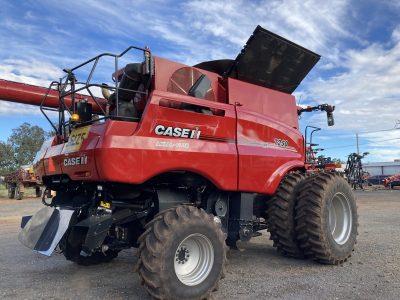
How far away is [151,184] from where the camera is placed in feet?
18.0

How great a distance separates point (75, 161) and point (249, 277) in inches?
110

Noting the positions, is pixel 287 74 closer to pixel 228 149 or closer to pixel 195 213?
pixel 228 149

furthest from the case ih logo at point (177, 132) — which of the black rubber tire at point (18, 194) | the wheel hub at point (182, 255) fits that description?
the black rubber tire at point (18, 194)

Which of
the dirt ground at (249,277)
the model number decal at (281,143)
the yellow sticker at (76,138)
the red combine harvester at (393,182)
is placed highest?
the red combine harvester at (393,182)

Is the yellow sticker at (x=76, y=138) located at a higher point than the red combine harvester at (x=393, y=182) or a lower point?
lower

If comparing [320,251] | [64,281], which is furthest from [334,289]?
[64,281]

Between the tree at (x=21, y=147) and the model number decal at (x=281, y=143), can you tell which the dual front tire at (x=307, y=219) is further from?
the tree at (x=21, y=147)

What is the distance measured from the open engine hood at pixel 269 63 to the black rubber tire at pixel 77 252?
3.11m

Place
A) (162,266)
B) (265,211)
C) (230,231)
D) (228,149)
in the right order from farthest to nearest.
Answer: (265,211)
(230,231)
(228,149)
(162,266)

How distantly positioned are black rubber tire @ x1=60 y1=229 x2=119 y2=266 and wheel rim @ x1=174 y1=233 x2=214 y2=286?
1614 millimetres

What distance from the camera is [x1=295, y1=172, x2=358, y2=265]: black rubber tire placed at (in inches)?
249

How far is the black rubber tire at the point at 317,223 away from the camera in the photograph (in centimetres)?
631

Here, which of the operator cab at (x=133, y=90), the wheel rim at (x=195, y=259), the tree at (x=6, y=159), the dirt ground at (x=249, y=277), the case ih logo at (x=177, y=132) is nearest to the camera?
the wheel rim at (x=195, y=259)

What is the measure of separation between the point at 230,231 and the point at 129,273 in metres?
1.59
